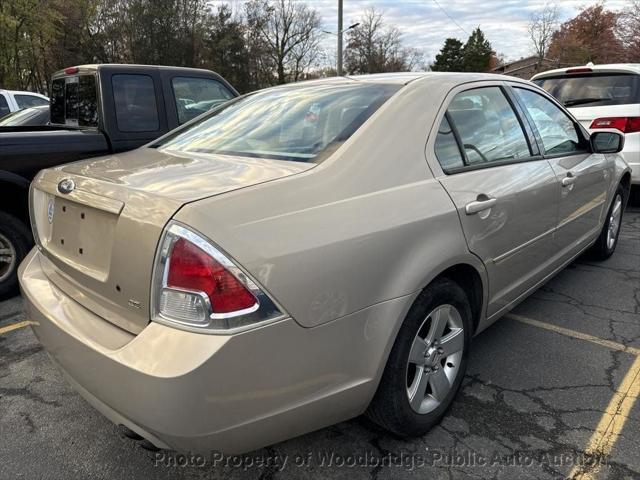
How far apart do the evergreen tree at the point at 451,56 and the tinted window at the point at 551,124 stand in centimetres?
6864

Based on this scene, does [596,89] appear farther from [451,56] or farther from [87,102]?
[451,56]

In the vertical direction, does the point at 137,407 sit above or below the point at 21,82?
below

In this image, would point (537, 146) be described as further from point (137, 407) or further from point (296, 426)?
point (137, 407)

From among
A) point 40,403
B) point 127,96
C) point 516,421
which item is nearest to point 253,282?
point 516,421

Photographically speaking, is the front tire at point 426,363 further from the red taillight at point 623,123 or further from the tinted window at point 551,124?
the red taillight at point 623,123

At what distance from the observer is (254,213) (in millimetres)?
1652

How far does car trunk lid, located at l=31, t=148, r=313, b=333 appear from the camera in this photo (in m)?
1.67

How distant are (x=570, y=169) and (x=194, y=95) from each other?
3.50 metres

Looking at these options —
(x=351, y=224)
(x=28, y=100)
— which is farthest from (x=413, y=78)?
(x=28, y=100)

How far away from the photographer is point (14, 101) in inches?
401

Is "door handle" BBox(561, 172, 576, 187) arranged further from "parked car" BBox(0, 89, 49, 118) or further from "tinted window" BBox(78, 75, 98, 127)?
"parked car" BBox(0, 89, 49, 118)

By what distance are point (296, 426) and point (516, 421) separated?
1243 millimetres

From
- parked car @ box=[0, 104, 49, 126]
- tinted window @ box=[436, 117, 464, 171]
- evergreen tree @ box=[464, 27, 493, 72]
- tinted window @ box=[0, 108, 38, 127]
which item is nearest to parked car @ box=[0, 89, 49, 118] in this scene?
tinted window @ box=[0, 108, 38, 127]

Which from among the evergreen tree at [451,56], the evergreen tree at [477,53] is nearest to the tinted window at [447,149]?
the evergreen tree at [477,53]
